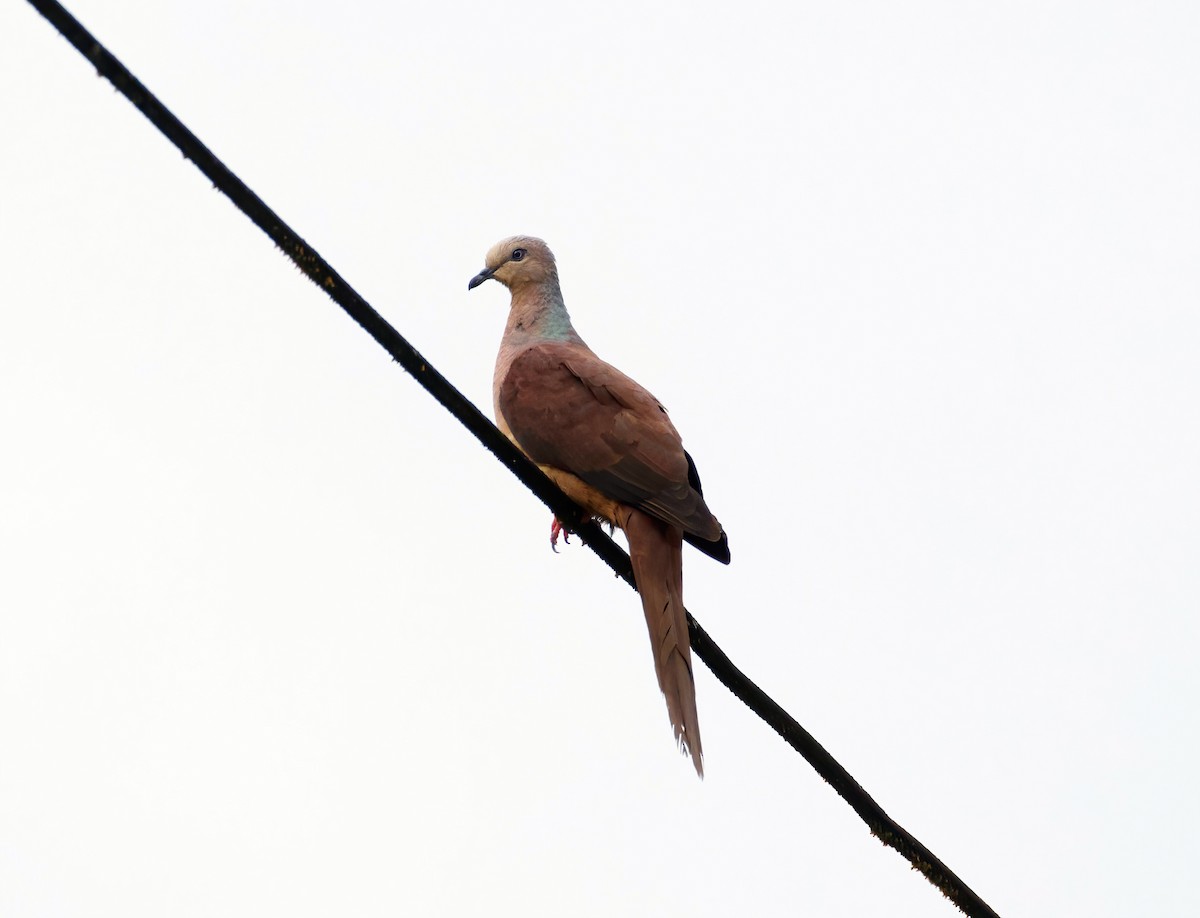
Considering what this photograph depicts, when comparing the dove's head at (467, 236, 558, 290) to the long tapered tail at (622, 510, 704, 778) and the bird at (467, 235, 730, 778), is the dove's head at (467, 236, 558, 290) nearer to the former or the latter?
the bird at (467, 235, 730, 778)

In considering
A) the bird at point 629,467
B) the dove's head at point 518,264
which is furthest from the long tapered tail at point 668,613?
the dove's head at point 518,264

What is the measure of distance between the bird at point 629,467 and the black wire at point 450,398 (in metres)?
0.17

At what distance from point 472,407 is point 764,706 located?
32.9 inches

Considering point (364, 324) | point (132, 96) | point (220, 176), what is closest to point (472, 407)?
point (364, 324)

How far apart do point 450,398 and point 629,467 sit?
148 cm

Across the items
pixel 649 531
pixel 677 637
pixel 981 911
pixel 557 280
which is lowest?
pixel 981 911

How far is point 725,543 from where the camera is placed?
4.15m

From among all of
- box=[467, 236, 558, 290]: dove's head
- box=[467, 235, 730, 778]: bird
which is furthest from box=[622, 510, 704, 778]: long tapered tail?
box=[467, 236, 558, 290]: dove's head

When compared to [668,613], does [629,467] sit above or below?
above

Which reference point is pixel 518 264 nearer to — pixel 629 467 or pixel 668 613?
pixel 629 467

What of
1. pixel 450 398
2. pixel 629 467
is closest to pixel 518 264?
pixel 629 467

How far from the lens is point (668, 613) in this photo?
3.71 meters

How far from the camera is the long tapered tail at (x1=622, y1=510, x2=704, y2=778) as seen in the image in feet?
11.6

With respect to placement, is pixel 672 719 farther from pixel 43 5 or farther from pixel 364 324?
pixel 43 5
